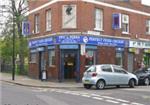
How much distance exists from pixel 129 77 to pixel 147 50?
41.0ft

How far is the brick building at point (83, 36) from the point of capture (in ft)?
113

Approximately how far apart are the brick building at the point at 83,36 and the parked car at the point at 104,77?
5850 mm

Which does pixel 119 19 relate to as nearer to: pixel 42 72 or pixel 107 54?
pixel 107 54

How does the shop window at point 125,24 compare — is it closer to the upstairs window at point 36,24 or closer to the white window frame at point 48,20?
the white window frame at point 48,20

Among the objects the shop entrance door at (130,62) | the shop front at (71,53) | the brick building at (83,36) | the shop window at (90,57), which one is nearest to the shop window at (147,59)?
the brick building at (83,36)

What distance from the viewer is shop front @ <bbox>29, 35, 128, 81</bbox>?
34.1m

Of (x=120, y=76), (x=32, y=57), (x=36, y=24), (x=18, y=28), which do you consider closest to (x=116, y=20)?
(x=36, y=24)

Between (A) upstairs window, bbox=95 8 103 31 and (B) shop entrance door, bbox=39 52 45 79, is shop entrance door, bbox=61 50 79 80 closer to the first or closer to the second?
(A) upstairs window, bbox=95 8 103 31

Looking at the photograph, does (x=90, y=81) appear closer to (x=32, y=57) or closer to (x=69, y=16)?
(x=69, y=16)

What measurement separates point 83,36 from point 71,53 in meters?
1.81

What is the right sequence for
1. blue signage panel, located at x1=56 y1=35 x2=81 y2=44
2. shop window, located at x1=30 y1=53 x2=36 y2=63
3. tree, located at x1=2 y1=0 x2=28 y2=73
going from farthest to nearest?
1. tree, located at x1=2 y1=0 x2=28 y2=73
2. shop window, located at x1=30 y1=53 x2=36 y2=63
3. blue signage panel, located at x1=56 y1=35 x2=81 y2=44

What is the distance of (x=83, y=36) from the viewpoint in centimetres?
3425

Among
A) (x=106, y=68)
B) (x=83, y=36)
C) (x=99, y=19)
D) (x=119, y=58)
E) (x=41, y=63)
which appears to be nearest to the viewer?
(x=106, y=68)

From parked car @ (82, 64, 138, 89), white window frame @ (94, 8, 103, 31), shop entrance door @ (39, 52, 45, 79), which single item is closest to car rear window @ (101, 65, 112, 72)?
parked car @ (82, 64, 138, 89)
